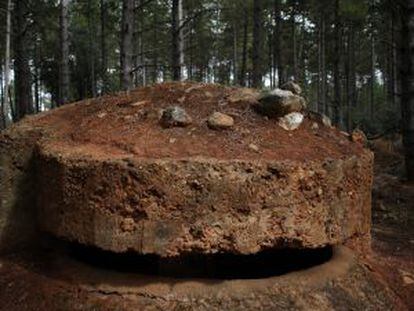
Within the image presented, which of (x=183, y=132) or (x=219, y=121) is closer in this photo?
(x=183, y=132)

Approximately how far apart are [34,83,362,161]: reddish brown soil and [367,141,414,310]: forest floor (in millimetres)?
1438

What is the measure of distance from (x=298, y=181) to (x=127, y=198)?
4.45ft

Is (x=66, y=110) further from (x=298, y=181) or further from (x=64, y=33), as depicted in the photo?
(x=64, y=33)

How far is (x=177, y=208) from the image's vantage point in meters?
4.62

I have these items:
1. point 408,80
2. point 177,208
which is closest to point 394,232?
point 408,80

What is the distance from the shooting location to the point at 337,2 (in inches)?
716

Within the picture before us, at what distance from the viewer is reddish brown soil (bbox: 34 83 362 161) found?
16.8 feet

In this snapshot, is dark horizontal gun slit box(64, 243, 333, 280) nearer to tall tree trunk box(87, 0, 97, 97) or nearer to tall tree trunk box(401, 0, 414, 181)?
tall tree trunk box(401, 0, 414, 181)

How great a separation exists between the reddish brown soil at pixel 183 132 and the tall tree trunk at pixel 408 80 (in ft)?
17.6

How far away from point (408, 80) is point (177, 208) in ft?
25.1

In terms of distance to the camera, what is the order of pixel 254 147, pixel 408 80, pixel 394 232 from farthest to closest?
pixel 408 80 → pixel 394 232 → pixel 254 147

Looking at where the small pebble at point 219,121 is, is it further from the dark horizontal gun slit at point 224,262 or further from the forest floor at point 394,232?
the forest floor at point 394,232

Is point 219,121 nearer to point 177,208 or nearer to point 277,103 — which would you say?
point 277,103

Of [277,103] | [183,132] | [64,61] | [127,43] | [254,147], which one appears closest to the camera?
[254,147]
